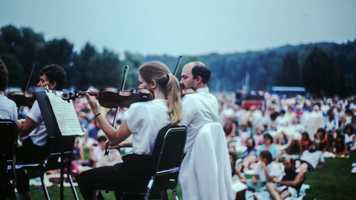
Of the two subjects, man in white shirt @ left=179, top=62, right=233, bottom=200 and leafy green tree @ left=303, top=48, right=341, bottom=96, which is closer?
man in white shirt @ left=179, top=62, right=233, bottom=200

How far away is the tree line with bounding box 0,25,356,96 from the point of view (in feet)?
28.0

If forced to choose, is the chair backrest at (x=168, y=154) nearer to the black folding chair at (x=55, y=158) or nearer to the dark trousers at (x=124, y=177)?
the dark trousers at (x=124, y=177)

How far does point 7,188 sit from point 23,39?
9483 millimetres

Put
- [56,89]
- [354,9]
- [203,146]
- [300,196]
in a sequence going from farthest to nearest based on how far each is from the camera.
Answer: [354,9] < [300,196] < [56,89] < [203,146]

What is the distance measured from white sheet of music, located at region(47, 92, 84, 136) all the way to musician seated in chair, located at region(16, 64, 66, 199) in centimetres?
33

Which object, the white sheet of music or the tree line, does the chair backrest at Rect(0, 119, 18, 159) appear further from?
the tree line

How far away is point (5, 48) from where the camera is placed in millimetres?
12797

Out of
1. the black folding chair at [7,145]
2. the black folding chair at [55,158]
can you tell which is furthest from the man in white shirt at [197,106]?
the black folding chair at [7,145]

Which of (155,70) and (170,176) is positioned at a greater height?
(155,70)

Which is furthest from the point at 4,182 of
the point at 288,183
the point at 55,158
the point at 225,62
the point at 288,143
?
the point at 225,62

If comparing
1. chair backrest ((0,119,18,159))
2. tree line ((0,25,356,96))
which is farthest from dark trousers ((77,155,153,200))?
tree line ((0,25,356,96))

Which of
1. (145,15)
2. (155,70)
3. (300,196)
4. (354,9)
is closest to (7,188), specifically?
(155,70)

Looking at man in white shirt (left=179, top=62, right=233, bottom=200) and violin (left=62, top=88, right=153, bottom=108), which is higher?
violin (left=62, top=88, right=153, bottom=108)

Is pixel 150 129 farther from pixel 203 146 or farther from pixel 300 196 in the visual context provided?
pixel 300 196
